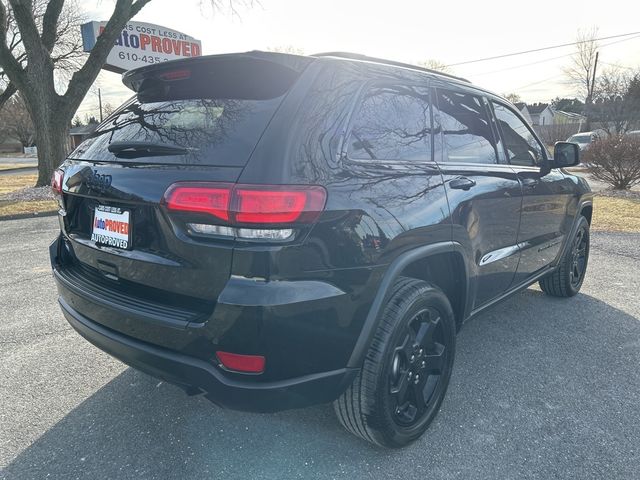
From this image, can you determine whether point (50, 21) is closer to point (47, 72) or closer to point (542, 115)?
point (47, 72)

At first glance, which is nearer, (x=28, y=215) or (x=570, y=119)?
(x=28, y=215)

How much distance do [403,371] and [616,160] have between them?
12.4 meters

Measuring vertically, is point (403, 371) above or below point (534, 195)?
below

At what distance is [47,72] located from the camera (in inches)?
482

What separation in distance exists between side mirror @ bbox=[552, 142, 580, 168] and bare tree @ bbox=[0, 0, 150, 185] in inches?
457

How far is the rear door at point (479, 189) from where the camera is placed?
253 cm

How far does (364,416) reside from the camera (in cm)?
209

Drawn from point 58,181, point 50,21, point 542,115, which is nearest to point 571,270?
point 58,181

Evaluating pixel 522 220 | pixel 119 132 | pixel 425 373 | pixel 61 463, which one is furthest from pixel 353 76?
pixel 61 463

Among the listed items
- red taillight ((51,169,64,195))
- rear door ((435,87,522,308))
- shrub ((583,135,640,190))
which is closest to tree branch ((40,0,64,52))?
red taillight ((51,169,64,195))

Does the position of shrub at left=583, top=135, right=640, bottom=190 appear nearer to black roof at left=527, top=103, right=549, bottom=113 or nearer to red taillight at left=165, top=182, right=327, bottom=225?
red taillight at left=165, top=182, right=327, bottom=225

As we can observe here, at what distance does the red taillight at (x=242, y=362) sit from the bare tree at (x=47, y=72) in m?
12.6

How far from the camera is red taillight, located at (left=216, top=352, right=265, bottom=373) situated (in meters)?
1.72

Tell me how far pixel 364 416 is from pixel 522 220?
6.17ft
